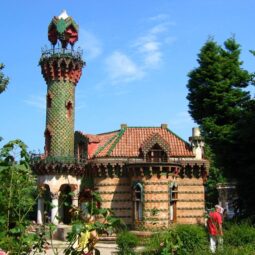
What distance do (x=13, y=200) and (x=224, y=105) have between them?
22886 mm

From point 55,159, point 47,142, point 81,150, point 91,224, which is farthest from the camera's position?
point 81,150

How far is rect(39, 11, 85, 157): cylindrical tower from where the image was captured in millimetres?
26438

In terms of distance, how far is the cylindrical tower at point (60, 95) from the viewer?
1041 inches

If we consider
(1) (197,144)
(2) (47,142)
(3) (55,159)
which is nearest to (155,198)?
(1) (197,144)

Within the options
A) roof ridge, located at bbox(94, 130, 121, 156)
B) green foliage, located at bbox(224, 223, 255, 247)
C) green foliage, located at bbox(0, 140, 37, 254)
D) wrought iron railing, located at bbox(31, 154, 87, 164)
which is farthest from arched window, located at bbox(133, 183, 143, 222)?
green foliage, located at bbox(0, 140, 37, 254)

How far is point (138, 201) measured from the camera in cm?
2439

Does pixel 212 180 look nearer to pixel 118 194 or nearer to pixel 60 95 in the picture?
pixel 118 194

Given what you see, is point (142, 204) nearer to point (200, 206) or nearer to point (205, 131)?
point (200, 206)

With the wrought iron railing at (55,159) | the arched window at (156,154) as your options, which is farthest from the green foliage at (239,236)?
the wrought iron railing at (55,159)

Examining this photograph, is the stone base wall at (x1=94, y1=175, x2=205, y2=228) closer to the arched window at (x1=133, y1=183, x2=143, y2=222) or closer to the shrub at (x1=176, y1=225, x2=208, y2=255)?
the arched window at (x1=133, y1=183, x2=143, y2=222)

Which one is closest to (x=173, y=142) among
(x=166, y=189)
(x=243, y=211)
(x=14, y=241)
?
(x=166, y=189)

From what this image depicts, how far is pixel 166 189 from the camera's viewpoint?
78.9 feet

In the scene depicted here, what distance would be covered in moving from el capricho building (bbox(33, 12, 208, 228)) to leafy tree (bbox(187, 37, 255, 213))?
141 centimetres

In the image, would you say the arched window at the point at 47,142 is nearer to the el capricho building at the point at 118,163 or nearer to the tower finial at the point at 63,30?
the el capricho building at the point at 118,163
